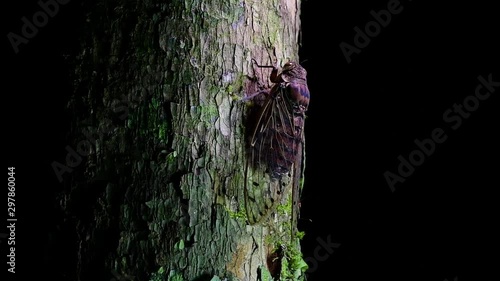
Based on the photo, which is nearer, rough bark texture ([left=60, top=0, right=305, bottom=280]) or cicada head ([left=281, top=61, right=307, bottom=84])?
rough bark texture ([left=60, top=0, right=305, bottom=280])

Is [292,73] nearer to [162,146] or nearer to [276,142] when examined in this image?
[276,142]

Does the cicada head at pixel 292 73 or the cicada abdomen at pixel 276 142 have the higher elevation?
the cicada head at pixel 292 73

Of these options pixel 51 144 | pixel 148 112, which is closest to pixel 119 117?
pixel 148 112

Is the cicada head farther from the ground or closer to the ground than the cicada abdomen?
farther from the ground

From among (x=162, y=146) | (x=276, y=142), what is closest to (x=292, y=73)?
(x=276, y=142)

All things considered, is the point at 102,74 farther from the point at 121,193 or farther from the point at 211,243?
the point at 211,243
